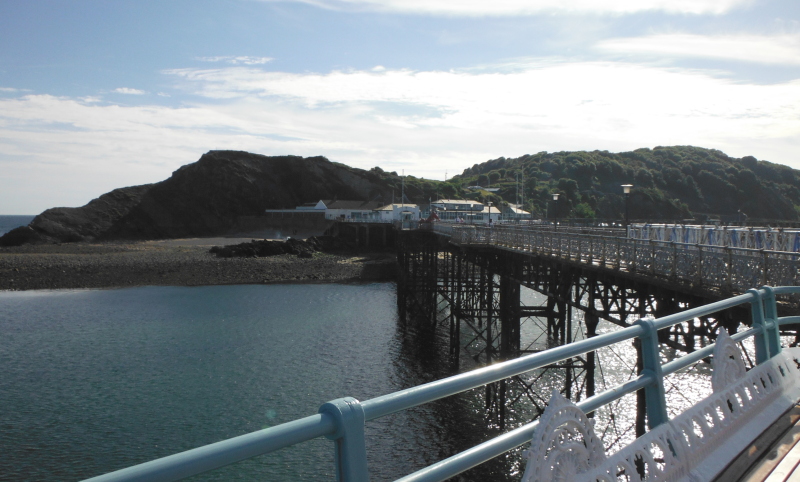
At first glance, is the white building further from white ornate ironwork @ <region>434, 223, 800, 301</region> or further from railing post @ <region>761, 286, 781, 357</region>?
railing post @ <region>761, 286, 781, 357</region>

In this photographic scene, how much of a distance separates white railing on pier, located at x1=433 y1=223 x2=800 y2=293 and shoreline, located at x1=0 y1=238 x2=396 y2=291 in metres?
37.9

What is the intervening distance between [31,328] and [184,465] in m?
36.9

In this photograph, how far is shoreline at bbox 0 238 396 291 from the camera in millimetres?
51031

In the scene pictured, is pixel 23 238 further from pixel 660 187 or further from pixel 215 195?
pixel 660 187

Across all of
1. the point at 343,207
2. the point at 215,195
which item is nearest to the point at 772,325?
the point at 343,207

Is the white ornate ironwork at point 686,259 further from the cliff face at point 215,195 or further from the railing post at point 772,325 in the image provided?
the cliff face at point 215,195

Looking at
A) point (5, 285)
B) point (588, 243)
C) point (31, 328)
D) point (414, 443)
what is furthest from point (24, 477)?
point (5, 285)

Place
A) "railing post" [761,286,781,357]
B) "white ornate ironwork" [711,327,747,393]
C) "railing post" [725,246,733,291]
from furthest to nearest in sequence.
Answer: "railing post" [725,246,733,291] < "railing post" [761,286,781,357] < "white ornate ironwork" [711,327,747,393]

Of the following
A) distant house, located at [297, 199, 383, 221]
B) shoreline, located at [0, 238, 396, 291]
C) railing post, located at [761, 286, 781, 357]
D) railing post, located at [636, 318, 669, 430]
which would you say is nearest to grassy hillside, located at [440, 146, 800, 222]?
distant house, located at [297, 199, 383, 221]

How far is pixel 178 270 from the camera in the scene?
57.2 metres

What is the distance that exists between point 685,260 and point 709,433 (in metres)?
8.76

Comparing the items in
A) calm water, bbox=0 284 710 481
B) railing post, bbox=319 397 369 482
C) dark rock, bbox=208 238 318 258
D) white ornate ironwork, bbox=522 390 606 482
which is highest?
railing post, bbox=319 397 369 482

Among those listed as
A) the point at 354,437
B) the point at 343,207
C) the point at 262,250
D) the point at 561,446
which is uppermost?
the point at 343,207

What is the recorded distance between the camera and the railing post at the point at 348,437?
1627 millimetres
